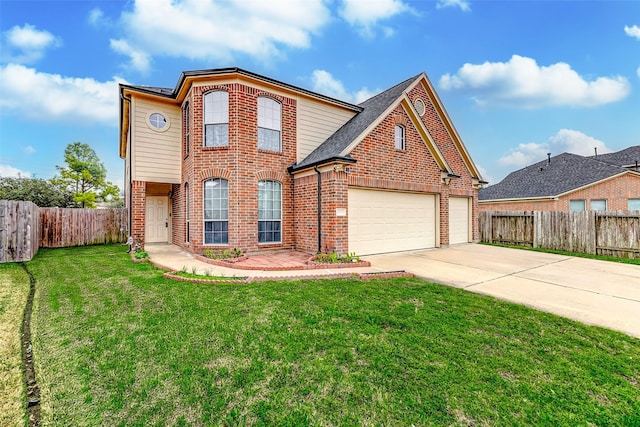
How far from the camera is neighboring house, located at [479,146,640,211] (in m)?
18.6

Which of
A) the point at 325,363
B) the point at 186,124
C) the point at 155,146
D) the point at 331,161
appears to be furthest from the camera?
the point at 155,146

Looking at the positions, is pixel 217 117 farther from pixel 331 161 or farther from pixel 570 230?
pixel 570 230

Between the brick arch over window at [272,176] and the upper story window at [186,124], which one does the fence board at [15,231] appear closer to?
the upper story window at [186,124]

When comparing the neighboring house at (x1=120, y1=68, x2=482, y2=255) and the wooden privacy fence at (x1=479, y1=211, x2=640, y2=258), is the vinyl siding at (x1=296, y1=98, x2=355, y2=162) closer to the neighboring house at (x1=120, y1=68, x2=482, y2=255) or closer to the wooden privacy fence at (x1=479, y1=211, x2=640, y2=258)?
the neighboring house at (x1=120, y1=68, x2=482, y2=255)

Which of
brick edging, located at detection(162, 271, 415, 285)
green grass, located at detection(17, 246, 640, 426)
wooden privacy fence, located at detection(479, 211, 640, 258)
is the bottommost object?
green grass, located at detection(17, 246, 640, 426)

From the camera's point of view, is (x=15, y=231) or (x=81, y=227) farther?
(x=81, y=227)

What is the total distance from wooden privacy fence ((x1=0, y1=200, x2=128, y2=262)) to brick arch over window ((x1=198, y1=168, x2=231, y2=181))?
19.4ft

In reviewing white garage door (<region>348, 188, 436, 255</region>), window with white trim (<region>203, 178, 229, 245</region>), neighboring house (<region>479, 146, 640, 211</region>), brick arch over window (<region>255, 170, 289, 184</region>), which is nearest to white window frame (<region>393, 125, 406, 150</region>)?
white garage door (<region>348, 188, 436, 255</region>)

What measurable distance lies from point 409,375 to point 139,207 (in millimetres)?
11698

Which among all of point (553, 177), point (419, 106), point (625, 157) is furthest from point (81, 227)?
point (625, 157)

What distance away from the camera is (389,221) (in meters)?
10.6

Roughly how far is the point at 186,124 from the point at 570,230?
16455 mm

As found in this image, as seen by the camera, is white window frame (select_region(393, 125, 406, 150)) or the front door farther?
the front door

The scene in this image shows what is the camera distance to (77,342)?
3.53 meters
